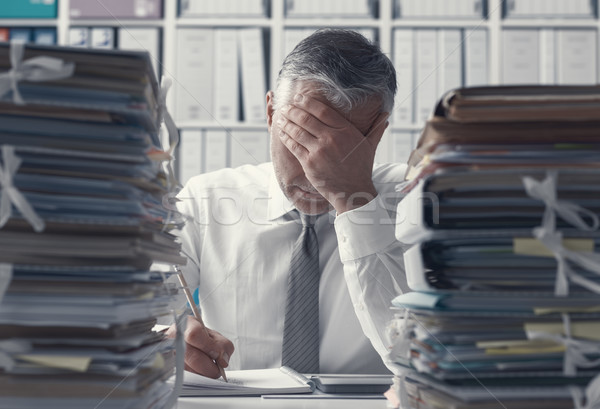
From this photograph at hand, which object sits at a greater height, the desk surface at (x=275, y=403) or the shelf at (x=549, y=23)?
the shelf at (x=549, y=23)

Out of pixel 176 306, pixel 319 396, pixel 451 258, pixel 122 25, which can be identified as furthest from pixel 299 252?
pixel 122 25

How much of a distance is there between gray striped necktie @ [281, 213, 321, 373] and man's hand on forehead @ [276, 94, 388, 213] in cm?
20

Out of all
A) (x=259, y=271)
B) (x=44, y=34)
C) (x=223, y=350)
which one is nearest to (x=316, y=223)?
(x=259, y=271)

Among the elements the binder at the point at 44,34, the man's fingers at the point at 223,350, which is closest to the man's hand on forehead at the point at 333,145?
the man's fingers at the point at 223,350

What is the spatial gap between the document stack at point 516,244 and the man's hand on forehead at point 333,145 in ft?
2.67

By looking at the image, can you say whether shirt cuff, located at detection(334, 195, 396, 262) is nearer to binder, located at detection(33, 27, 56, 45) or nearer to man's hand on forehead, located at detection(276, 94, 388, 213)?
man's hand on forehead, located at detection(276, 94, 388, 213)

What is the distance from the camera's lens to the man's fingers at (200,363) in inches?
36.9

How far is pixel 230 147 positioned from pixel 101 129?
1.82 metres

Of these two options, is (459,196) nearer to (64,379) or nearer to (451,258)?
(451,258)

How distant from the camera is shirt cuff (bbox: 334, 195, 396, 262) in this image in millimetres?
1182

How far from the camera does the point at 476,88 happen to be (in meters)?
0.44

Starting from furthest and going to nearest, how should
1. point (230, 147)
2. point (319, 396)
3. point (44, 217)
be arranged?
point (230, 147) < point (319, 396) < point (44, 217)

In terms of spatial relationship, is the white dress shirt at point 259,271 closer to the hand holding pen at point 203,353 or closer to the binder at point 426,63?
the hand holding pen at point 203,353

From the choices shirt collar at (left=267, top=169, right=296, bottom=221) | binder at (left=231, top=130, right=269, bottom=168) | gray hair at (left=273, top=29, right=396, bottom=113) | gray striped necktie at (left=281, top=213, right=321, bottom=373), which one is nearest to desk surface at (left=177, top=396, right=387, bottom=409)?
gray striped necktie at (left=281, top=213, right=321, bottom=373)
